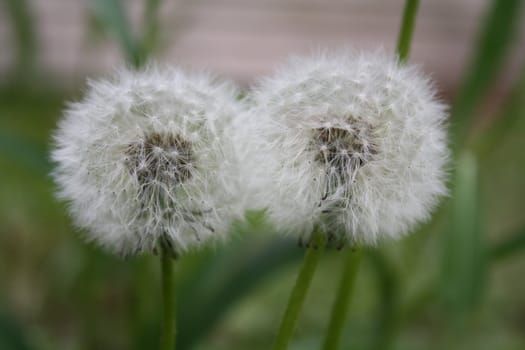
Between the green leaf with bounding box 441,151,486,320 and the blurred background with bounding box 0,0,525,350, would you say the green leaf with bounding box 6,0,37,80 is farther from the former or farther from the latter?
the green leaf with bounding box 441,151,486,320

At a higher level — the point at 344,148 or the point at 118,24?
the point at 118,24

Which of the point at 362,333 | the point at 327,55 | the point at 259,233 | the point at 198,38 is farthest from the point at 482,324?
the point at 198,38

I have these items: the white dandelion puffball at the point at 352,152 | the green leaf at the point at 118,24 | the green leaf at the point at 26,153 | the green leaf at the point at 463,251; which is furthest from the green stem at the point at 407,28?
the green leaf at the point at 26,153

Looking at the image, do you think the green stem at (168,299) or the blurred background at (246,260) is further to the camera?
the blurred background at (246,260)

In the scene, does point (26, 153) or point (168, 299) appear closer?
point (168, 299)

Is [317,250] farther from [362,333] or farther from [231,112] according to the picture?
[362,333]

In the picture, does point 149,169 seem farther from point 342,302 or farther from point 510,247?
point 510,247

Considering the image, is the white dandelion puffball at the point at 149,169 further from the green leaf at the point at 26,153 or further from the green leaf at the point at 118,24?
the green leaf at the point at 26,153

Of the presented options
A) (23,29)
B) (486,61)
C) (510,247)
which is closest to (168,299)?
(510,247)
